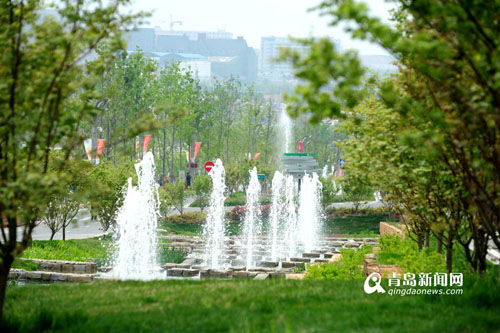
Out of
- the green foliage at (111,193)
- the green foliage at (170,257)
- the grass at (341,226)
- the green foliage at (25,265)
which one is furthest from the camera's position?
the grass at (341,226)

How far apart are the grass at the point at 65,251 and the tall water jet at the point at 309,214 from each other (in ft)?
28.3

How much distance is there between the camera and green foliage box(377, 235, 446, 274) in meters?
9.73

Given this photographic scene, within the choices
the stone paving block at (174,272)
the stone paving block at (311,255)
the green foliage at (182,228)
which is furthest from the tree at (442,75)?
the green foliage at (182,228)

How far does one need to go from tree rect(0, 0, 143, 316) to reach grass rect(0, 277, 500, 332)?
41.9 inches

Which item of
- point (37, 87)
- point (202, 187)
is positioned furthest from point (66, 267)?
point (202, 187)

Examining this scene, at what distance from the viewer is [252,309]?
674cm

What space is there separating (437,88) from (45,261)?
39.0 feet

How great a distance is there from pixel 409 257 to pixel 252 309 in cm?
545

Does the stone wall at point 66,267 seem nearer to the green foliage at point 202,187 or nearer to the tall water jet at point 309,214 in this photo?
the tall water jet at point 309,214

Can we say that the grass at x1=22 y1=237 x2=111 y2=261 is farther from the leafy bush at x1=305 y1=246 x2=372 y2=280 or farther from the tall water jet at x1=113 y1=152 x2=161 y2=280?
the leafy bush at x1=305 y1=246 x2=372 y2=280

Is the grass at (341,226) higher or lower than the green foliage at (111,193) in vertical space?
lower

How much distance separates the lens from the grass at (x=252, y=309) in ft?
19.8

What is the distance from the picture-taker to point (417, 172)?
7664 mm

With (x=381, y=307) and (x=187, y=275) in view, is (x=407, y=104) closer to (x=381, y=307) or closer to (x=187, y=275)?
(x=381, y=307)
